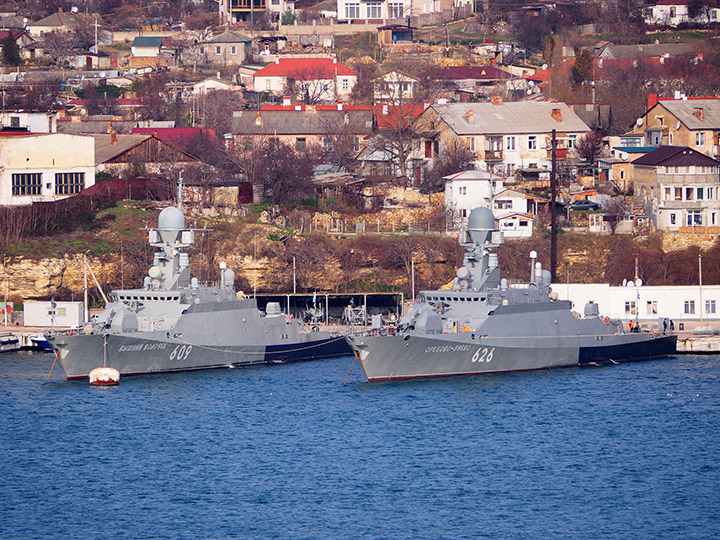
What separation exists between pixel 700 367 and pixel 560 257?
16646 millimetres

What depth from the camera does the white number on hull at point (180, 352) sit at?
61.6 metres

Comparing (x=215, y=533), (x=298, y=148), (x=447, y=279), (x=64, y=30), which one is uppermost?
(x=64, y=30)

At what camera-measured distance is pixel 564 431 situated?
5172 cm

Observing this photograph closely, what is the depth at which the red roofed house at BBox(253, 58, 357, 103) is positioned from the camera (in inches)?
4429

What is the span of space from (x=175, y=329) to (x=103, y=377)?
424 cm

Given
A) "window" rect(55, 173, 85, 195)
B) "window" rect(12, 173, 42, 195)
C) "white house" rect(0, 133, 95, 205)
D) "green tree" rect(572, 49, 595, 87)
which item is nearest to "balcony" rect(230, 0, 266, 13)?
"green tree" rect(572, 49, 595, 87)

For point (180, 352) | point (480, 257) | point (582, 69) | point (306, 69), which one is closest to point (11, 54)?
point (306, 69)

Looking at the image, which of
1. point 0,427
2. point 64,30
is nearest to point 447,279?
point 0,427

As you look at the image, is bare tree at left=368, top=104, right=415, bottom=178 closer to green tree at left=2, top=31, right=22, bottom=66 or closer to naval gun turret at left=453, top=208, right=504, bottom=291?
naval gun turret at left=453, top=208, right=504, bottom=291

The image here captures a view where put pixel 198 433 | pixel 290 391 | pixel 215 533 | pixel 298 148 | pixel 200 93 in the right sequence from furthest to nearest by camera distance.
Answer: pixel 200 93 → pixel 298 148 → pixel 290 391 → pixel 198 433 → pixel 215 533

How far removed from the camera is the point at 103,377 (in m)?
58.6

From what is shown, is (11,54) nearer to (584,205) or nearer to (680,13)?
(680,13)

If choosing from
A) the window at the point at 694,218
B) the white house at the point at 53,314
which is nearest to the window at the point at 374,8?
the window at the point at 694,218

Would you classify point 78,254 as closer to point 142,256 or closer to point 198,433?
point 142,256
